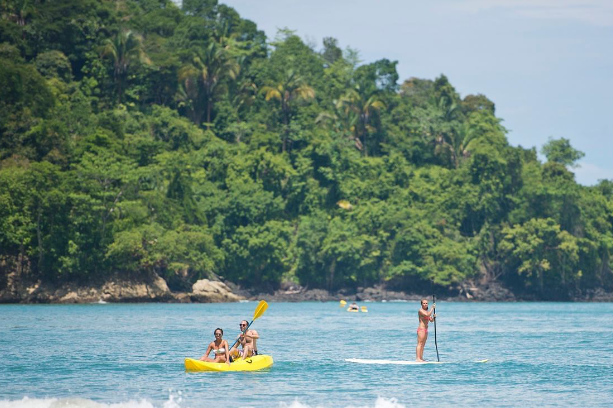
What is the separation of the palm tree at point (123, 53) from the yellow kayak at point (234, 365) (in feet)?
272

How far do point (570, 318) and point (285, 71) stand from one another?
5793 cm

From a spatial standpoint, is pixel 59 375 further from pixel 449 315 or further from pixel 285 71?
pixel 285 71

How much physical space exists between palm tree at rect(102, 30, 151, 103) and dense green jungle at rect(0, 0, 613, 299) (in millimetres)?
173

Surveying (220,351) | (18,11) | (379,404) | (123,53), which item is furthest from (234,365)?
(18,11)

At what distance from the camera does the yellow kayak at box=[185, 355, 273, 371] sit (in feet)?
95.5

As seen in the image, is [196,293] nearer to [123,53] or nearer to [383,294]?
[383,294]

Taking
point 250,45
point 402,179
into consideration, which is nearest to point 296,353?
point 402,179

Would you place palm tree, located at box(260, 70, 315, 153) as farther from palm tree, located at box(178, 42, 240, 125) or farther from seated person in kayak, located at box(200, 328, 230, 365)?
seated person in kayak, located at box(200, 328, 230, 365)

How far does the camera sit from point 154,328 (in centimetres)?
5109

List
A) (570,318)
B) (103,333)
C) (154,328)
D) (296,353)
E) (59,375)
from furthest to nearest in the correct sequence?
1. (570,318)
2. (154,328)
3. (103,333)
4. (296,353)
5. (59,375)

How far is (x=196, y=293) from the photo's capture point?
290 feet

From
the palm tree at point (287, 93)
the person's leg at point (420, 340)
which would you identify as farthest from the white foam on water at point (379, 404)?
the palm tree at point (287, 93)

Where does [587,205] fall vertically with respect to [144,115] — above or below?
below

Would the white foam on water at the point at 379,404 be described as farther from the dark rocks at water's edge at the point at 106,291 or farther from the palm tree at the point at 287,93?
the palm tree at the point at 287,93
